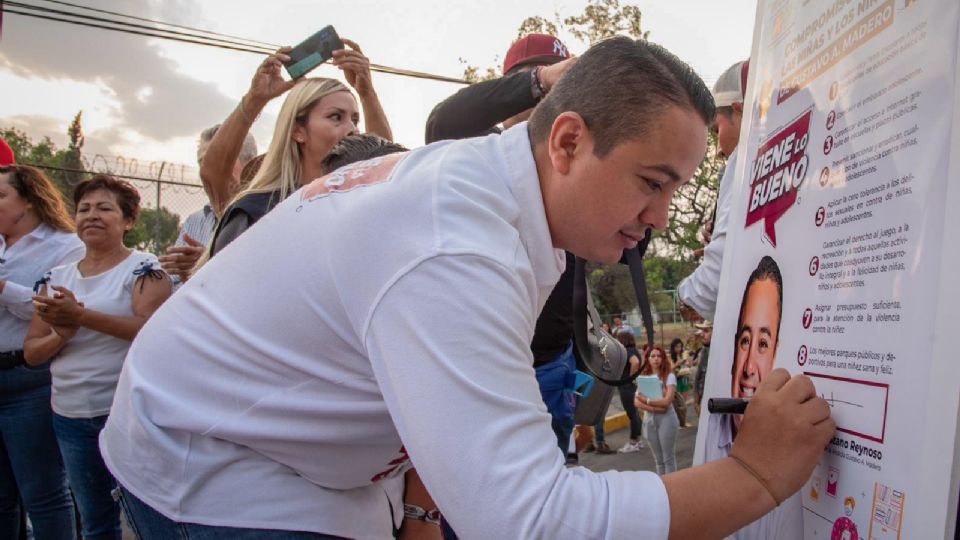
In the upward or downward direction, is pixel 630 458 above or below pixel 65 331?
below

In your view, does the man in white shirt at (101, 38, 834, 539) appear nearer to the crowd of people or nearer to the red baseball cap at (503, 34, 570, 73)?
the crowd of people

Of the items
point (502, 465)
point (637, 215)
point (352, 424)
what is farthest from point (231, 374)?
point (637, 215)

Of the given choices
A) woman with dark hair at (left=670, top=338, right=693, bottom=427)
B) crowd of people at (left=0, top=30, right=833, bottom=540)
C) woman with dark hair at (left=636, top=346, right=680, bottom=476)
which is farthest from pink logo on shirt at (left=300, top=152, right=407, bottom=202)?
woman with dark hair at (left=670, top=338, right=693, bottom=427)

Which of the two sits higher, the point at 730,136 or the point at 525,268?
the point at 730,136

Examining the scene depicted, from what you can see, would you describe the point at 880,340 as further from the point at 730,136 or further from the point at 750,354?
the point at 730,136

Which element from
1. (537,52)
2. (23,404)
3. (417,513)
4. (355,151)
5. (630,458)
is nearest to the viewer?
(417,513)

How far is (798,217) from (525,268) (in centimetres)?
64

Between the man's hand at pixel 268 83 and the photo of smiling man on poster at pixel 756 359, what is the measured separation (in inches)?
81.5

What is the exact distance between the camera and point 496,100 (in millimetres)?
2299

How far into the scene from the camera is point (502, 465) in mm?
954

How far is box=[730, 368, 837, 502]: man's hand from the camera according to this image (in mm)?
1111

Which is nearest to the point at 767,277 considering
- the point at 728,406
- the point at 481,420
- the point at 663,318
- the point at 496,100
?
the point at 728,406

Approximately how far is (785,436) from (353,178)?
2.85 ft

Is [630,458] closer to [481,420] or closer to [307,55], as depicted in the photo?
[307,55]
